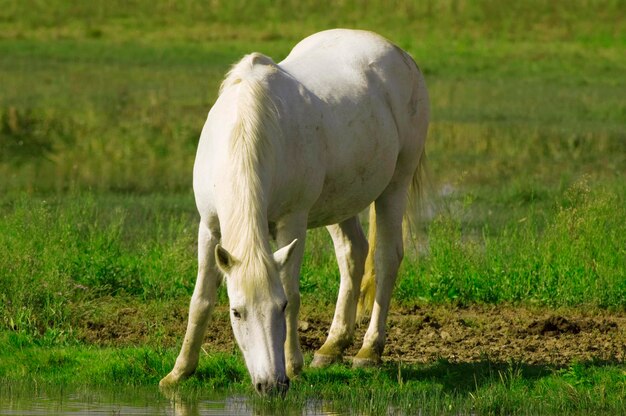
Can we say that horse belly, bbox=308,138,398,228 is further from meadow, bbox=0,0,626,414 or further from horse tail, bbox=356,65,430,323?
meadow, bbox=0,0,626,414

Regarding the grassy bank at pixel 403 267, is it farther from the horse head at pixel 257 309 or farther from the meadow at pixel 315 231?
the horse head at pixel 257 309

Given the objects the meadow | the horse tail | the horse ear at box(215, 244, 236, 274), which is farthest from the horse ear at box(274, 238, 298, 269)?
the horse tail

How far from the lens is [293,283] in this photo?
7152 mm

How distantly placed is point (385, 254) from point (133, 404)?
7.78 feet

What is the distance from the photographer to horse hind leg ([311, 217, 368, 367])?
26.5ft

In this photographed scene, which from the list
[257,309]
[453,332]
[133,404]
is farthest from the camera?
[453,332]

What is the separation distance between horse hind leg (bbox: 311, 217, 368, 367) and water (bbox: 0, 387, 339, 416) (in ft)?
3.63

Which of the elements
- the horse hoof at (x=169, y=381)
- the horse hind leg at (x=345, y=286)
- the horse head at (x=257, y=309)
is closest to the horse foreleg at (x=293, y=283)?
the horse hind leg at (x=345, y=286)

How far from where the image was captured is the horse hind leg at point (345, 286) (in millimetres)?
8070

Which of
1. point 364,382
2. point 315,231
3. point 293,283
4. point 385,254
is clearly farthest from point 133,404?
point 315,231

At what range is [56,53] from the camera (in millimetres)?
32125

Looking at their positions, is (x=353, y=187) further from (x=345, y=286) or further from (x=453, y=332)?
(x=453, y=332)

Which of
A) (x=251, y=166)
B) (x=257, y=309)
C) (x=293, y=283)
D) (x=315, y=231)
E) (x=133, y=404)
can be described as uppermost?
(x=251, y=166)

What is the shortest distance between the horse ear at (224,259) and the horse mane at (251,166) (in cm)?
5
